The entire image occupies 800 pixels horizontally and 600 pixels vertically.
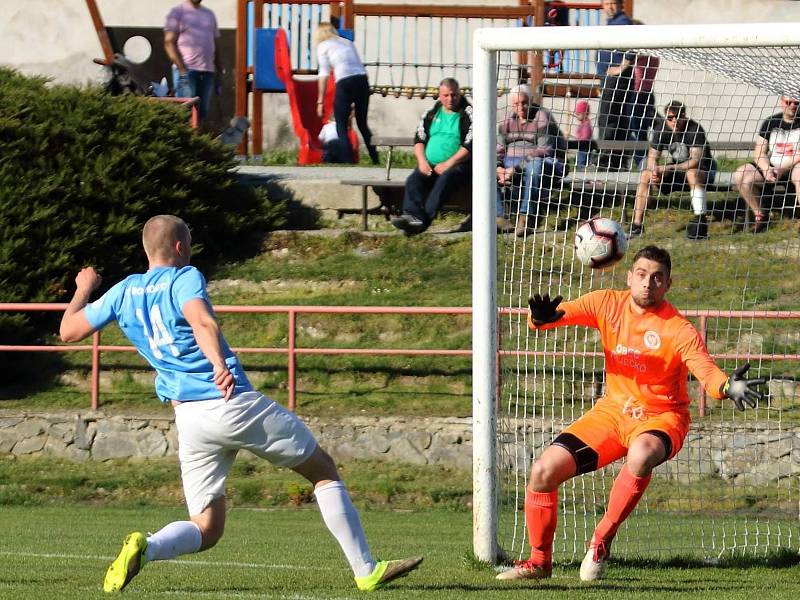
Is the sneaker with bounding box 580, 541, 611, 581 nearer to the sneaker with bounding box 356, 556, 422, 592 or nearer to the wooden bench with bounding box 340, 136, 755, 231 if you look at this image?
the sneaker with bounding box 356, 556, 422, 592

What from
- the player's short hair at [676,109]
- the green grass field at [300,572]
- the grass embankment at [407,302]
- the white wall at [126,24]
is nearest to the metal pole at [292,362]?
the grass embankment at [407,302]

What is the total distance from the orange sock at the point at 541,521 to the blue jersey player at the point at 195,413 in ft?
2.83

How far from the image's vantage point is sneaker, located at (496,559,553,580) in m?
7.44

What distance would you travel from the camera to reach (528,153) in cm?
981

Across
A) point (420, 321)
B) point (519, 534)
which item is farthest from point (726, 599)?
point (420, 321)

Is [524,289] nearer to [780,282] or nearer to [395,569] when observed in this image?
[780,282]

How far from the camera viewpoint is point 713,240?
1104 centimetres

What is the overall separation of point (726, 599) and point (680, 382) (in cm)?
119

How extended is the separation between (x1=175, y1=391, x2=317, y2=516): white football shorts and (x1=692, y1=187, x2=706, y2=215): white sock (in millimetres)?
4149

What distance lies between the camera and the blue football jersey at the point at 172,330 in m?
6.68

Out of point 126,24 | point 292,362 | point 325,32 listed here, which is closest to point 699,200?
point 292,362

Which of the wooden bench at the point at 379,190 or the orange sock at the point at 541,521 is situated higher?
the wooden bench at the point at 379,190

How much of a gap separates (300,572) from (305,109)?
14298mm

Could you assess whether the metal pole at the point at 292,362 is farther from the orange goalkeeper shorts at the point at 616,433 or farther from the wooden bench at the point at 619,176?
the orange goalkeeper shorts at the point at 616,433
